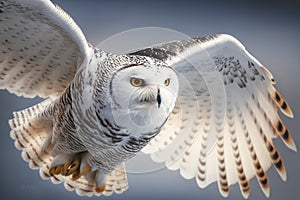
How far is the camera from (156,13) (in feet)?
4.79

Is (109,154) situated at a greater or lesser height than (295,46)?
lesser

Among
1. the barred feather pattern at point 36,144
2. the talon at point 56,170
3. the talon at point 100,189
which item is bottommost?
the talon at point 100,189

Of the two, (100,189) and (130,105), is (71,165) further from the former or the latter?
(130,105)

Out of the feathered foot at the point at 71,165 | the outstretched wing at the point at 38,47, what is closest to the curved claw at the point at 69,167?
the feathered foot at the point at 71,165

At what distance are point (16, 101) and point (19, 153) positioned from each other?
146 millimetres

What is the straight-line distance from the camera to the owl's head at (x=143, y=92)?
907mm

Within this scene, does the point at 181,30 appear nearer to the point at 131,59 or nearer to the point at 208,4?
the point at 208,4

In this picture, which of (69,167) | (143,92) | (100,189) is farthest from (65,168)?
(143,92)

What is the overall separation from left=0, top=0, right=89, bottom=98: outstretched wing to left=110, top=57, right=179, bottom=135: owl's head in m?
0.15

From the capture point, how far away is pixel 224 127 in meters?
1.34

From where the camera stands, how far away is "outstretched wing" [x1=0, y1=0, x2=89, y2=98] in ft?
3.20

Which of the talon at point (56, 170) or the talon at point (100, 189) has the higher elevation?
the talon at point (56, 170)

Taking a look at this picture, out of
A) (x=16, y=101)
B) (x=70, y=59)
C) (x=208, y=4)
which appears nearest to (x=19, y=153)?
(x=16, y=101)

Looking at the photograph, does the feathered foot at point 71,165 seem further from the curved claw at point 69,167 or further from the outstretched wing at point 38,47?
the outstretched wing at point 38,47
